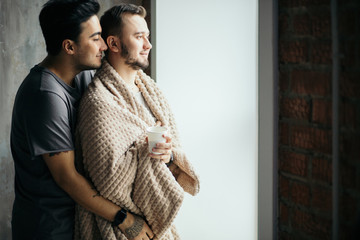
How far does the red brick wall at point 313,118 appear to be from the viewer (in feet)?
2.73

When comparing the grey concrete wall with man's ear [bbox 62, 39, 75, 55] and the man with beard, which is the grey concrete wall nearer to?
the man with beard

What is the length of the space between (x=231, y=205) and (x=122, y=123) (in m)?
1.07

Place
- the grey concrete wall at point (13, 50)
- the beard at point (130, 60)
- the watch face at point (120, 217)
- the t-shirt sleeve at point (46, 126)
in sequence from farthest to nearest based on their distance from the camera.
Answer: the grey concrete wall at point (13, 50) → the beard at point (130, 60) → the watch face at point (120, 217) → the t-shirt sleeve at point (46, 126)

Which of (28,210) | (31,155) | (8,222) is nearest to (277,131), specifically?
(31,155)

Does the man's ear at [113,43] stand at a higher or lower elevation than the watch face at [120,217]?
higher

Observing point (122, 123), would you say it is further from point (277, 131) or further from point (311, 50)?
point (311, 50)

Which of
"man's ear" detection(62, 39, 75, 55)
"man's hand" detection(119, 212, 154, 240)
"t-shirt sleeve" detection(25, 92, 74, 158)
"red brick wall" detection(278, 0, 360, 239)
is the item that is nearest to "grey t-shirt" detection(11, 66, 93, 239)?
"t-shirt sleeve" detection(25, 92, 74, 158)

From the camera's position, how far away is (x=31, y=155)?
1.44 metres

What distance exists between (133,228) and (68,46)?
74 centimetres

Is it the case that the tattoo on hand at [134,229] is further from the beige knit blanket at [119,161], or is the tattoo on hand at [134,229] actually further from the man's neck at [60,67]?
the man's neck at [60,67]

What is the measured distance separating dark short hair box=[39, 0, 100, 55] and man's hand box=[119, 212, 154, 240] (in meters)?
0.70

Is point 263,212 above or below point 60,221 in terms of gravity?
above

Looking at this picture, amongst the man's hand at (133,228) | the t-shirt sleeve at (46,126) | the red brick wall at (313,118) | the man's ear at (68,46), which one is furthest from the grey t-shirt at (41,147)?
the red brick wall at (313,118)

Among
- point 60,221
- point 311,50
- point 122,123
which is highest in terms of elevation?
point 311,50
